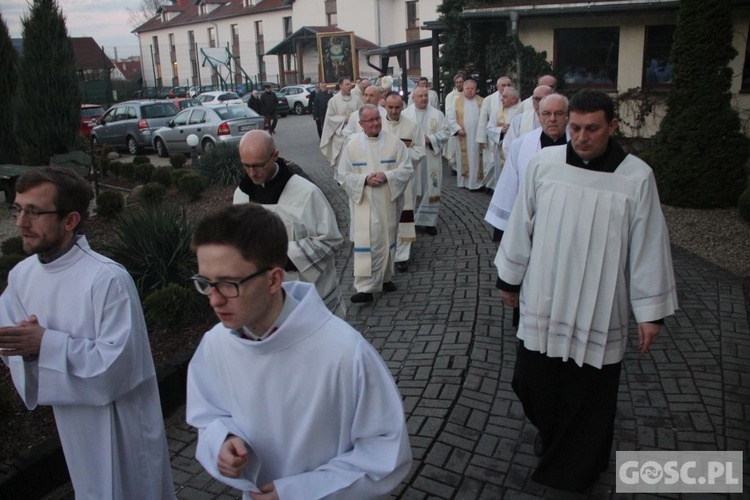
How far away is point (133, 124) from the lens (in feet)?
75.5

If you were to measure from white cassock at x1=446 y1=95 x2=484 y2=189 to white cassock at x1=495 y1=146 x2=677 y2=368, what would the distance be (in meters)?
9.36

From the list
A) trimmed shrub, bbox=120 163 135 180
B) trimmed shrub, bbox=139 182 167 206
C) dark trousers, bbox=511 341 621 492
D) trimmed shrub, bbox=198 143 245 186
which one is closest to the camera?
dark trousers, bbox=511 341 621 492

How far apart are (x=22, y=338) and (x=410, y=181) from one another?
5868 mm

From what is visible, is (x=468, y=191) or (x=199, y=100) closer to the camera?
(x=468, y=191)

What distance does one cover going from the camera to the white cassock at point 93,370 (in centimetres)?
276

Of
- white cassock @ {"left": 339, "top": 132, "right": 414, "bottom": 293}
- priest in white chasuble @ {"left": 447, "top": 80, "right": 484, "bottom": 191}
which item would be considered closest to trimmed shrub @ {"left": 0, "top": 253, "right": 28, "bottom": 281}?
white cassock @ {"left": 339, "top": 132, "right": 414, "bottom": 293}

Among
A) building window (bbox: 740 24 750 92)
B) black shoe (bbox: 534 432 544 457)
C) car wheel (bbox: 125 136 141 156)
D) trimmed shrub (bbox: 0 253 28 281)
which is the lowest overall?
black shoe (bbox: 534 432 544 457)

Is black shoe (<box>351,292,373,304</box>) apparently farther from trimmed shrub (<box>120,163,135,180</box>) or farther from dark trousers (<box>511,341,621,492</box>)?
trimmed shrub (<box>120,163,135,180</box>)

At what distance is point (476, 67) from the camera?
1861 cm

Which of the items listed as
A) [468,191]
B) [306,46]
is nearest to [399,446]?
[468,191]

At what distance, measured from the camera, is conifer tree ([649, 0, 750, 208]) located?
10.2 m

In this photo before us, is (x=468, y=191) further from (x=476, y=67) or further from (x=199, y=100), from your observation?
(x=199, y=100)

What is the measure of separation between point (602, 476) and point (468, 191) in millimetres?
9525

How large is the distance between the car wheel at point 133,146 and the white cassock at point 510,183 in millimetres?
19880
